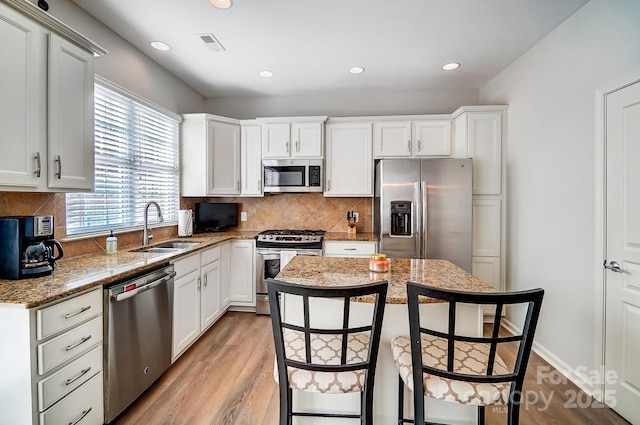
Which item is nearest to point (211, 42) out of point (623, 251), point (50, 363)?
point (50, 363)

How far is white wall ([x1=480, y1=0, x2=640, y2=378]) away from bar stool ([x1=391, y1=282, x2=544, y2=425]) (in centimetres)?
149

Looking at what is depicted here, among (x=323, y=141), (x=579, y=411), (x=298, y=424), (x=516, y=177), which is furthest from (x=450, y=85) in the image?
(x=298, y=424)

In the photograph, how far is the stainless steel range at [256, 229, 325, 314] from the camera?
338 cm

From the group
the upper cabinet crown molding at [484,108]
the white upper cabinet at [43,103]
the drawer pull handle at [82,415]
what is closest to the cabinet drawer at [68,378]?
the drawer pull handle at [82,415]

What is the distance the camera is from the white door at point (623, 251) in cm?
175

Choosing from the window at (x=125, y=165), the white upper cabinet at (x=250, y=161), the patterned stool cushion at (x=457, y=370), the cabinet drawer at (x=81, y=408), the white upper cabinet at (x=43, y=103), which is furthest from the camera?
the white upper cabinet at (x=250, y=161)

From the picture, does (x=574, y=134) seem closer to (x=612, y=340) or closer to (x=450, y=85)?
(x=612, y=340)

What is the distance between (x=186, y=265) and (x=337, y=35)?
7.98 feet

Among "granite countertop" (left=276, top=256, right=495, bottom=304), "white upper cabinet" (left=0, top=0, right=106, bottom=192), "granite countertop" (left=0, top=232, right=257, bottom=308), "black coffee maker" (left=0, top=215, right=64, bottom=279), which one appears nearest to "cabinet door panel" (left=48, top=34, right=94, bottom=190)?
"white upper cabinet" (left=0, top=0, right=106, bottom=192)

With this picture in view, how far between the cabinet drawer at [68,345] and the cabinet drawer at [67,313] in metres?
0.04

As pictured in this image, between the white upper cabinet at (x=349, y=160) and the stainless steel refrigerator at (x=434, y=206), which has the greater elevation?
the white upper cabinet at (x=349, y=160)

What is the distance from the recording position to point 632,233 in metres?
1.78

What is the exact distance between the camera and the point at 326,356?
52.1 inches

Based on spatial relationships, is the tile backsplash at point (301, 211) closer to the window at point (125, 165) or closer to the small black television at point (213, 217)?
the small black television at point (213, 217)
